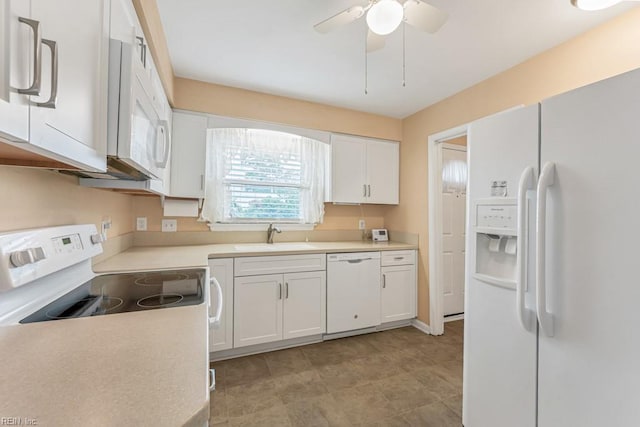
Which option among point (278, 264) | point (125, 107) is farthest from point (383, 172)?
point (125, 107)

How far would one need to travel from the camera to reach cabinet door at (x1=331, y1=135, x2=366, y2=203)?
3020 mm

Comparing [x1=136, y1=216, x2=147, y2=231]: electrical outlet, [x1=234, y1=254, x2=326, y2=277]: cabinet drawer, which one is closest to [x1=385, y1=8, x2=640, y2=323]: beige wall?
[x1=234, y1=254, x2=326, y2=277]: cabinet drawer

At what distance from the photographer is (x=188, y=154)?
7.88 ft

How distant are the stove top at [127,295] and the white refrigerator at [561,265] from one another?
4.50 ft

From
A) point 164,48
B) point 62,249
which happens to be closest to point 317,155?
point 164,48

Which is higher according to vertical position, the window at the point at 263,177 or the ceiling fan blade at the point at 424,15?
the ceiling fan blade at the point at 424,15

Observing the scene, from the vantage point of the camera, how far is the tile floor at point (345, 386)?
1597 mm

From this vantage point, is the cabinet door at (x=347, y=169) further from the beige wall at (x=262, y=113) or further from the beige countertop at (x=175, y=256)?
the beige countertop at (x=175, y=256)

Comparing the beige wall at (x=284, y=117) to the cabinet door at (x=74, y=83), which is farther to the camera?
the beige wall at (x=284, y=117)

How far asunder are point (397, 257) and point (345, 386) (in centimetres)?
142

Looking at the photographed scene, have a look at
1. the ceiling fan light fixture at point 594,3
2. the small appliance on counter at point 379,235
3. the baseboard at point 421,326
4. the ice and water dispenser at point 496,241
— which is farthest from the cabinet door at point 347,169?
the ceiling fan light fixture at point 594,3

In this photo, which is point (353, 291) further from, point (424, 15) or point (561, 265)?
point (424, 15)

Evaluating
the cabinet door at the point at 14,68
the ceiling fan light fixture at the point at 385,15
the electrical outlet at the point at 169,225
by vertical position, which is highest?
the ceiling fan light fixture at the point at 385,15

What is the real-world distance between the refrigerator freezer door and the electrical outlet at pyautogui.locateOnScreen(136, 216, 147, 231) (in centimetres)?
263
